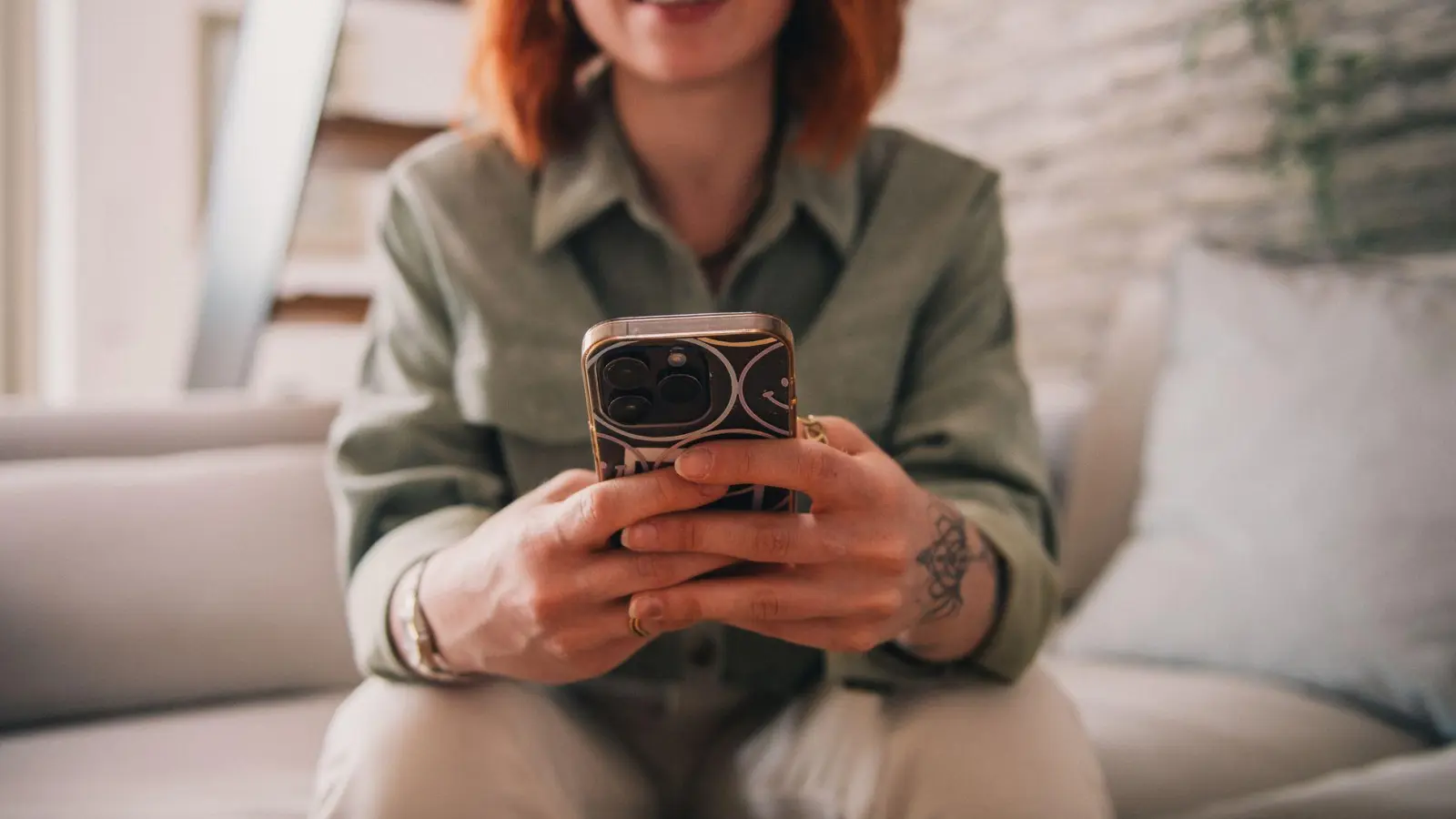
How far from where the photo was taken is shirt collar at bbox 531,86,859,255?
2.70 ft

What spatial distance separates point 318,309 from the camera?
182cm

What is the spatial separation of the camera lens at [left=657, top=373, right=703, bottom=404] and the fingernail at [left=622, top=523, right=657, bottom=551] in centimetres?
9

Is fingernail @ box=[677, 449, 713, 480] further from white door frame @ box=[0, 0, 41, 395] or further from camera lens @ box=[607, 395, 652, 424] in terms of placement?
white door frame @ box=[0, 0, 41, 395]

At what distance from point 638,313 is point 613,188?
0.10m

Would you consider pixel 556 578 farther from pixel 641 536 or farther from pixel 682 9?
pixel 682 9

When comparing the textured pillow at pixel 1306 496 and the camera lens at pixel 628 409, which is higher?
the camera lens at pixel 628 409

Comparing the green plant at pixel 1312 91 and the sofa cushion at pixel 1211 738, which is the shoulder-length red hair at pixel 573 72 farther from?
the green plant at pixel 1312 91

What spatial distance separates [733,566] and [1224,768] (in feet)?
1.66

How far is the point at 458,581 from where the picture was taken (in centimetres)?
63

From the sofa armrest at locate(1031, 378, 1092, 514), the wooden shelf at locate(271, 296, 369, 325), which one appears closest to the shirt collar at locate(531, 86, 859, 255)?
the sofa armrest at locate(1031, 378, 1092, 514)

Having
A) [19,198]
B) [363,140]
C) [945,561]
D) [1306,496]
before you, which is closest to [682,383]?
[945,561]

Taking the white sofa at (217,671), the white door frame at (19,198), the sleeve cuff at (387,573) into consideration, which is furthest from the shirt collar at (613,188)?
the white door frame at (19,198)

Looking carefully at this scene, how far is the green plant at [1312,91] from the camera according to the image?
A: 137 cm

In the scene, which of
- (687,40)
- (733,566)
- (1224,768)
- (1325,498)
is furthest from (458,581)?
(1325,498)
